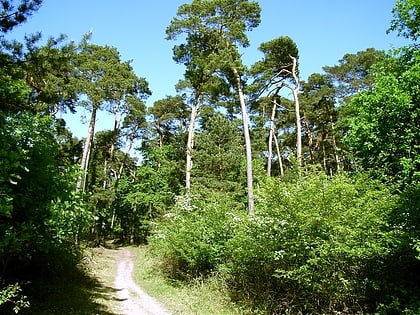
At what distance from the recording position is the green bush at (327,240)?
8.39 meters

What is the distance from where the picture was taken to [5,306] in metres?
8.91

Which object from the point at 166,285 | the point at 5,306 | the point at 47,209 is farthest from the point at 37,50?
the point at 166,285

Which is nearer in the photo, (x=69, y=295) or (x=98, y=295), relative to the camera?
(x=69, y=295)

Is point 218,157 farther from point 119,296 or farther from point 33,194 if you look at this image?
point 33,194

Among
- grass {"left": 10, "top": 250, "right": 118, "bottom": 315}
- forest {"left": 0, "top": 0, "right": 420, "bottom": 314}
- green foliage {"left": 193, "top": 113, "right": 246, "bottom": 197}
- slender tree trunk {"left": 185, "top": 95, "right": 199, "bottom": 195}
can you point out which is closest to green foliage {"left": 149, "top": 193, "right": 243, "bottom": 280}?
forest {"left": 0, "top": 0, "right": 420, "bottom": 314}

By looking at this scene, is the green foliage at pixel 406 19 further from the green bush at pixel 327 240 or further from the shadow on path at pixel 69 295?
the shadow on path at pixel 69 295

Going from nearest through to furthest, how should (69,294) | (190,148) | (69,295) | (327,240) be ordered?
(327,240) → (69,295) → (69,294) → (190,148)

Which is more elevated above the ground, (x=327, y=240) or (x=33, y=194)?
(x=33, y=194)

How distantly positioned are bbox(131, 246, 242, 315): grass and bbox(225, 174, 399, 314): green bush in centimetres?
169

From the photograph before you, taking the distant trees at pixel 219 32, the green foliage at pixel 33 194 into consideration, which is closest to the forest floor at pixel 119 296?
the green foliage at pixel 33 194

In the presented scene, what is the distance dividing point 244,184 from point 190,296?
13.8 m

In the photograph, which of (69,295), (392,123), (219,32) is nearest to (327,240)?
(392,123)

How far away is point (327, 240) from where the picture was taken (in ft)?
28.2

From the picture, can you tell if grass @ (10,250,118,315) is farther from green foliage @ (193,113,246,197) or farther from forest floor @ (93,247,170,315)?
green foliage @ (193,113,246,197)
